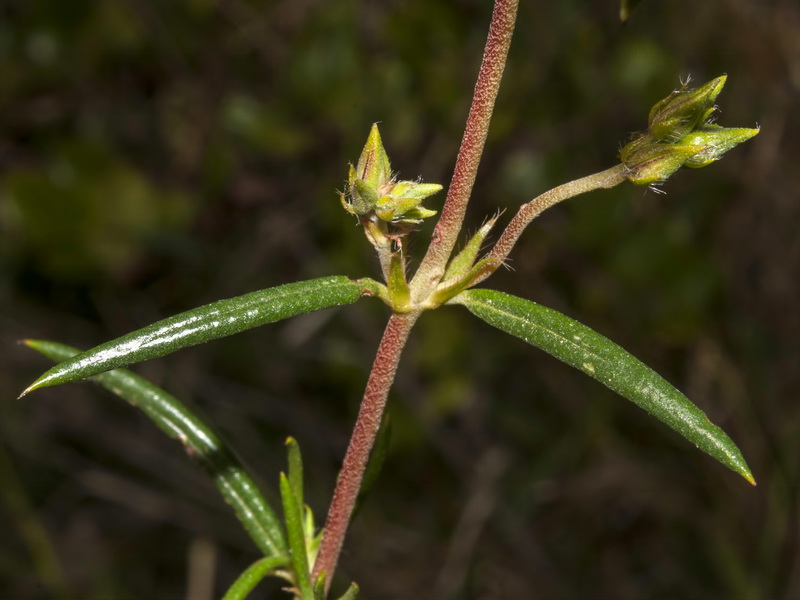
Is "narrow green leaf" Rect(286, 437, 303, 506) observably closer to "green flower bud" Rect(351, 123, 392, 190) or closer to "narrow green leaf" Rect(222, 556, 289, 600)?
"narrow green leaf" Rect(222, 556, 289, 600)

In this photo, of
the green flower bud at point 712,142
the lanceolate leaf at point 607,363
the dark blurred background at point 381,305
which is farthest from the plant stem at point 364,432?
the dark blurred background at point 381,305

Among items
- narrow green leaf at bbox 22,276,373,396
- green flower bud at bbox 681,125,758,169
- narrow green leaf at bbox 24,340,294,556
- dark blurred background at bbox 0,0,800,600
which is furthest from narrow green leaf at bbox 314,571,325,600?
dark blurred background at bbox 0,0,800,600

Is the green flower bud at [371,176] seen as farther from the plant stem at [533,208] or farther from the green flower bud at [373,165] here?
the plant stem at [533,208]

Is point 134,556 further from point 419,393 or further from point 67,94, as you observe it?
point 67,94

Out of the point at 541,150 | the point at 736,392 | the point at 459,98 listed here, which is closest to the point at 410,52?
the point at 459,98

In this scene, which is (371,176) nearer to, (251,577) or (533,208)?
(533,208)

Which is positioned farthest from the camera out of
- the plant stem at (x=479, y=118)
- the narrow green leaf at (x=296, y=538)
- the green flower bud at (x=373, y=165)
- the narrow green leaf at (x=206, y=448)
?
the narrow green leaf at (x=206, y=448)

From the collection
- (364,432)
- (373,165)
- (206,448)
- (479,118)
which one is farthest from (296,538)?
(479,118)
